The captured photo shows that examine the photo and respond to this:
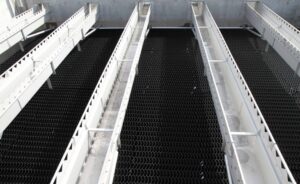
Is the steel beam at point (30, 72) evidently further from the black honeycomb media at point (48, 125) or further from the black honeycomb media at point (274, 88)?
the black honeycomb media at point (274, 88)

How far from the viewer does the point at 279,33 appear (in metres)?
4.48

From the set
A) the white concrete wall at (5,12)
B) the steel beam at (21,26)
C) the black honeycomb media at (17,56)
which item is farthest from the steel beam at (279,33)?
the white concrete wall at (5,12)

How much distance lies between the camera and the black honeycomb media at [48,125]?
3.14 metres

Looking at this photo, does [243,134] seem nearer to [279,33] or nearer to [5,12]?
[279,33]

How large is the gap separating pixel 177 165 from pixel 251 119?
3.51 ft

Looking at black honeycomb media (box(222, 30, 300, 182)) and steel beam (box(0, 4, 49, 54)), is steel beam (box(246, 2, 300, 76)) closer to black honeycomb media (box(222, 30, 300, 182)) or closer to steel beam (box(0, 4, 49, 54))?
black honeycomb media (box(222, 30, 300, 182))

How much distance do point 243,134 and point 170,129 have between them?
45.4 inches

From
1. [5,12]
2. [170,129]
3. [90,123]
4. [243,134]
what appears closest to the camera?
[243,134]

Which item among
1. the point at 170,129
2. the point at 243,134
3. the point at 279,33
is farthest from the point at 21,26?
the point at 279,33

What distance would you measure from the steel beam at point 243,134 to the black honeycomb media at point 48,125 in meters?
2.19

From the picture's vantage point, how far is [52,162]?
321 centimetres

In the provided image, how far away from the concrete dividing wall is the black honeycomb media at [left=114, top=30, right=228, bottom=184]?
70.4 inches

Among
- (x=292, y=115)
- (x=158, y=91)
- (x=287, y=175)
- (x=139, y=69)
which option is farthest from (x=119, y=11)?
(x=287, y=175)

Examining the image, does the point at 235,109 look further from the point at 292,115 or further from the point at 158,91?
the point at 158,91
